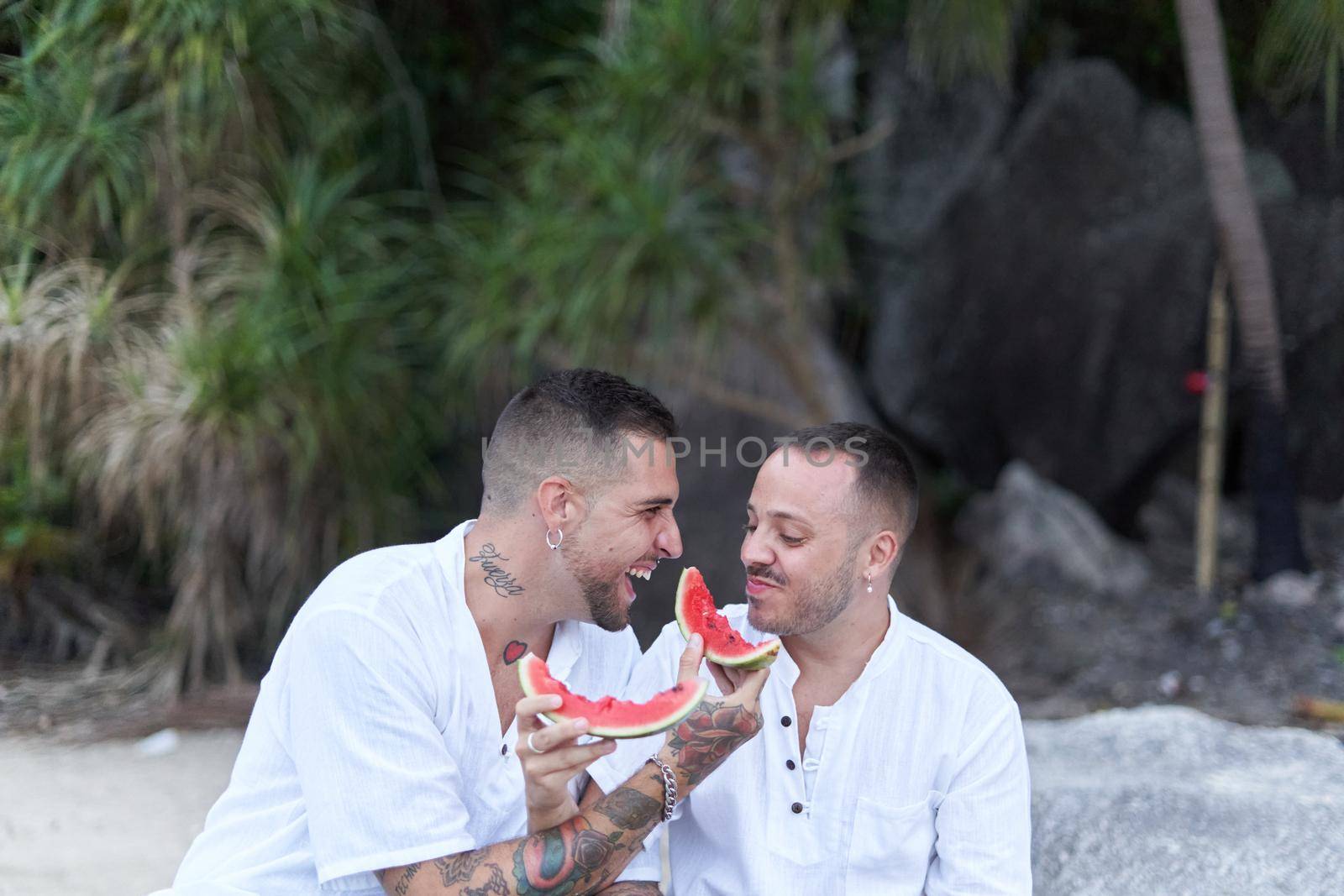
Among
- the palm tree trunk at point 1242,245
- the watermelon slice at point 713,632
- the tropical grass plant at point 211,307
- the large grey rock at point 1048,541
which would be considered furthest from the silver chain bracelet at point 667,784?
the large grey rock at point 1048,541

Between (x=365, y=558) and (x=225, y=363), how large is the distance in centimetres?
352

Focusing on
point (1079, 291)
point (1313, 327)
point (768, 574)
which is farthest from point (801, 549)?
point (1313, 327)

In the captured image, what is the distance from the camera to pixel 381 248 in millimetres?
6730

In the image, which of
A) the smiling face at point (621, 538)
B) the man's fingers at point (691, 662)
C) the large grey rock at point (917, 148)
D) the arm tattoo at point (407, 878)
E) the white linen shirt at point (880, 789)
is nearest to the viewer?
the arm tattoo at point (407, 878)

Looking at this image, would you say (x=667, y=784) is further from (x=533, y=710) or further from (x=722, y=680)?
(x=533, y=710)

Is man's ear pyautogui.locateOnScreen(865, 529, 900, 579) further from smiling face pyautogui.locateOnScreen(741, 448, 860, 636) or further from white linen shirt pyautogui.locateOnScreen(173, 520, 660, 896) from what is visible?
white linen shirt pyautogui.locateOnScreen(173, 520, 660, 896)

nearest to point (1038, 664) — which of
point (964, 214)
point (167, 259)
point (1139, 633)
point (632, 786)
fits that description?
point (1139, 633)

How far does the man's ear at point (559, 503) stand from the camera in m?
2.77

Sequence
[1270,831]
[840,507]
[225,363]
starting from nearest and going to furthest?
1. [840,507]
2. [1270,831]
3. [225,363]

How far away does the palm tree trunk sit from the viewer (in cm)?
604

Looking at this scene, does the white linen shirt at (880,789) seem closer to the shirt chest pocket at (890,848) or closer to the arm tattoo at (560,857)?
the shirt chest pocket at (890,848)

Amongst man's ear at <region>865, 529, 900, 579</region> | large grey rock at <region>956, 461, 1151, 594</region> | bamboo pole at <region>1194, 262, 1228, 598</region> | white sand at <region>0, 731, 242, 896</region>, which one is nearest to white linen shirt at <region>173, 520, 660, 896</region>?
man's ear at <region>865, 529, 900, 579</region>

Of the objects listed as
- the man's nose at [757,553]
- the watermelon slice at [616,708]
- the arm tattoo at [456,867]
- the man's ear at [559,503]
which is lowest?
Result: the arm tattoo at [456,867]

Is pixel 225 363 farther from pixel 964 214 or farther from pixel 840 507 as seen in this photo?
pixel 964 214
